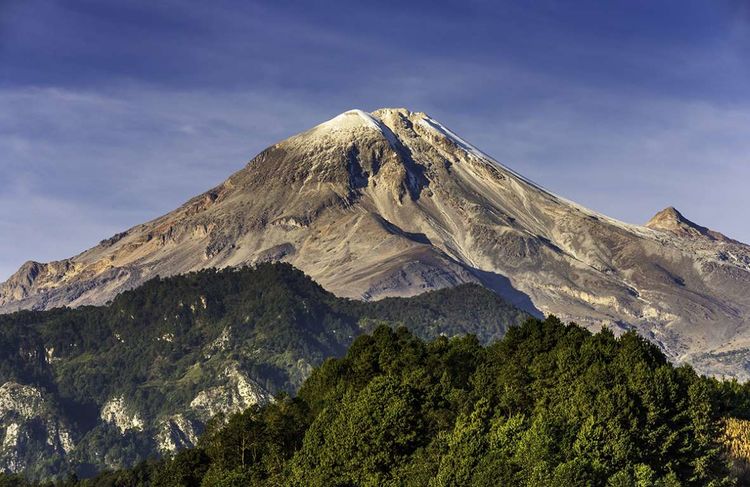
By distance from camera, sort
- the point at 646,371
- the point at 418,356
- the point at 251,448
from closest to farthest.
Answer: the point at 646,371, the point at 251,448, the point at 418,356

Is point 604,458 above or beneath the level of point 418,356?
beneath

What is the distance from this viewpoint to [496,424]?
371 ft

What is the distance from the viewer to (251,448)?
13112 centimetres

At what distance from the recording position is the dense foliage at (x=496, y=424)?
347 ft

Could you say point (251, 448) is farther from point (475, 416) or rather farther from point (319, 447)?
point (475, 416)

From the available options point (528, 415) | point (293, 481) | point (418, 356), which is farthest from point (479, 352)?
point (293, 481)

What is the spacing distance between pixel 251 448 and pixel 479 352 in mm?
30488

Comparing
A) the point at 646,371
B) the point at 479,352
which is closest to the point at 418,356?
the point at 479,352

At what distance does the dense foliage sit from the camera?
105875 mm

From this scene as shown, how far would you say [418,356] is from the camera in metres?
144

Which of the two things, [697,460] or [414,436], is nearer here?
[697,460]

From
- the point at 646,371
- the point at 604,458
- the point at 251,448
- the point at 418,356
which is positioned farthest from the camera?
the point at 418,356

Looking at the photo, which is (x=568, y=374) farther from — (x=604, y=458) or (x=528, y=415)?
(x=604, y=458)

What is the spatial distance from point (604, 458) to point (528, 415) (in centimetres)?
1582
